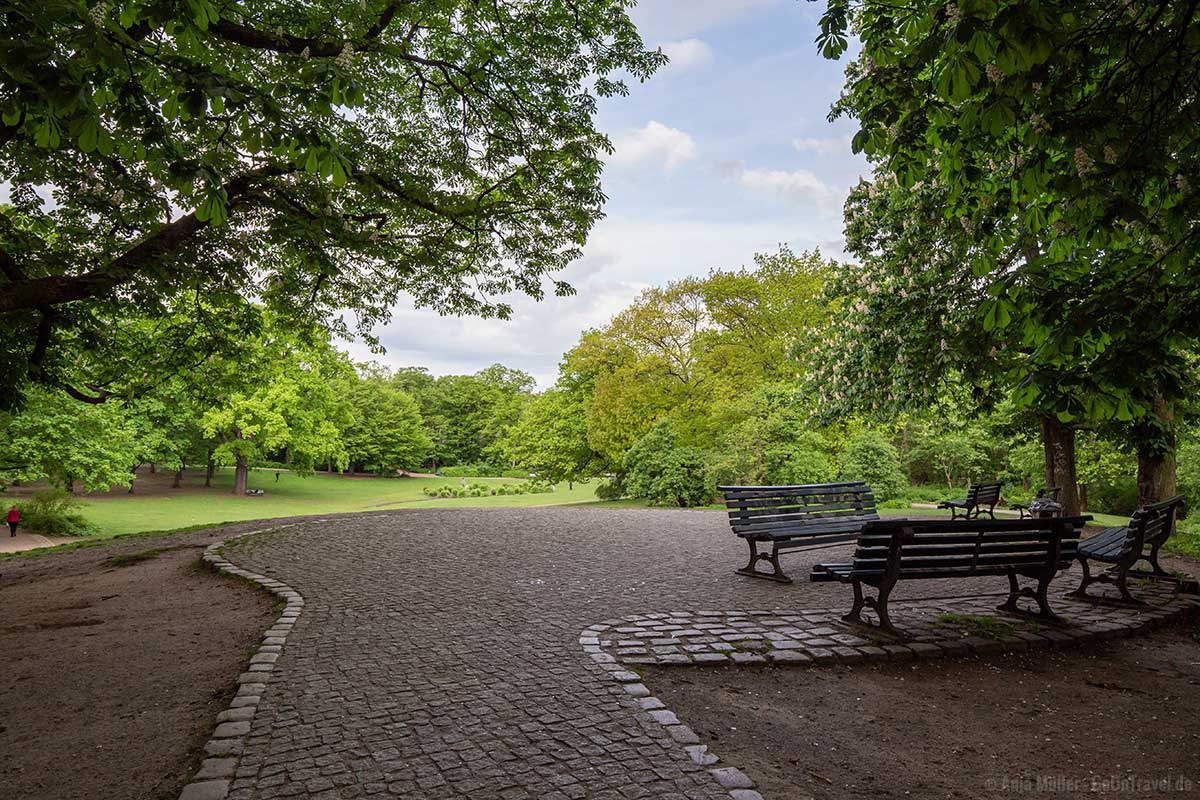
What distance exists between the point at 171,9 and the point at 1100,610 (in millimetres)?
8410

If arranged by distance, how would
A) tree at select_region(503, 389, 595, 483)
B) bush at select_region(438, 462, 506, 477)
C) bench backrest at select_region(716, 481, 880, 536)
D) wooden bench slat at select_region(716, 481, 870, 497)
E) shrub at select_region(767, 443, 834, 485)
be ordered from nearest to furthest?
bench backrest at select_region(716, 481, 880, 536) < wooden bench slat at select_region(716, 481, 870, 497) < shrub at select_region(767, 443, 834, 485) < tree at select_region(503, 389, 595, 483) < bush at select_region(438, 462, 506, 477)

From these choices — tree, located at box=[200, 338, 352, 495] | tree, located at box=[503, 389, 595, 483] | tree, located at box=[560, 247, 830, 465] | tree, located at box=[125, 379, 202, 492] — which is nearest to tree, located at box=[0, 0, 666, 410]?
tree, located at box=[125, 379, 202, 492]

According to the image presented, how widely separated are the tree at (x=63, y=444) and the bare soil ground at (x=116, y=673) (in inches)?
604

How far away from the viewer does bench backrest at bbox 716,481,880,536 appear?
7.71 meters

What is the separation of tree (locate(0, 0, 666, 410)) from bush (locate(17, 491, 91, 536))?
12.3 m

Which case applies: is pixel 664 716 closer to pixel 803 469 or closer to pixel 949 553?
pixel 949 553

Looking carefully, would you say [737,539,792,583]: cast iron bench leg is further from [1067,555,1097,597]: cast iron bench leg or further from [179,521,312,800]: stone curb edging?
[179,521,312,800]: stone curb edging

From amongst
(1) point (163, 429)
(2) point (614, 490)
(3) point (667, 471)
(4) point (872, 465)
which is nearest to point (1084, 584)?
(3) point (667, 471)

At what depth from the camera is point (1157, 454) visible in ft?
39.3

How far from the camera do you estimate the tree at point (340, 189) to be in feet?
21.7

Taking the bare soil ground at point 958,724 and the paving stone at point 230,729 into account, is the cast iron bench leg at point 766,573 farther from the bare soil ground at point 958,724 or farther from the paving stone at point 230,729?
the paving stone at point 230,729

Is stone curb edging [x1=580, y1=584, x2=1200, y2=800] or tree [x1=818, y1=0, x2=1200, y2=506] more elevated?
tree [x1=818, y1=0, x2=1200, y2=506]

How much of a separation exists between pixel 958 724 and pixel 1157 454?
11947 mm

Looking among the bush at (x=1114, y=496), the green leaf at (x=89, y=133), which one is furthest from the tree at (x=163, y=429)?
the bush at (x=1114, y=496)
